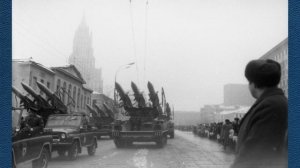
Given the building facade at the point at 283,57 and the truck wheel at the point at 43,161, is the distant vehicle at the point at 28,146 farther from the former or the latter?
the building facade at the point at 283,57

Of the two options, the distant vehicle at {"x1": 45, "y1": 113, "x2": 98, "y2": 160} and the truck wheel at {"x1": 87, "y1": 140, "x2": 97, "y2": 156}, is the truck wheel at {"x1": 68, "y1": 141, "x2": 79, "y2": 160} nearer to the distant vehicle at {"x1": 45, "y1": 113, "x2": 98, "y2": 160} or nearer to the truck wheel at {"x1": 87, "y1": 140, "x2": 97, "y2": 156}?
the distant vehicle at {"x1": 45, "y1": 113, "x2": 98, "y2": 160}

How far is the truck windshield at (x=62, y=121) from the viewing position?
34.2 ft

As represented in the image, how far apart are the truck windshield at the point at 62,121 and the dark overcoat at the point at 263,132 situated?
848cm

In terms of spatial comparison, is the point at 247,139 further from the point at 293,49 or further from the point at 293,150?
the point at 293,49

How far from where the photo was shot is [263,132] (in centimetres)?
232

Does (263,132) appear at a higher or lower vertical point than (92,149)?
higher

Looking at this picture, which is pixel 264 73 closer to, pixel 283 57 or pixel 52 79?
pixel 283 57

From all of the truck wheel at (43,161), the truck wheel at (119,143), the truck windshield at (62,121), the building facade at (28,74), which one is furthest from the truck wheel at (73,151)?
the truck wheel at (119,143)

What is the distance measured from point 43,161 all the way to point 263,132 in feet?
18.2

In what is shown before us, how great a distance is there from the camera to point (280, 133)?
7.82ft

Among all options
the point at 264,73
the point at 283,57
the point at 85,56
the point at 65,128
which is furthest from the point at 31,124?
the point at 264,73

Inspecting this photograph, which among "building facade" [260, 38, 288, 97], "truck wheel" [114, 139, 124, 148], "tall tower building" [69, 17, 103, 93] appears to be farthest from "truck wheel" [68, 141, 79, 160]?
"building facade" [260, 38, 288, 97]

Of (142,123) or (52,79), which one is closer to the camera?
(52,79)

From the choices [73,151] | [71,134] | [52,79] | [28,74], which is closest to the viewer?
[28,74]
